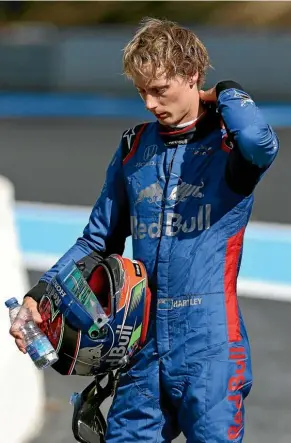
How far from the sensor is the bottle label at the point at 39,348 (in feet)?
11.8

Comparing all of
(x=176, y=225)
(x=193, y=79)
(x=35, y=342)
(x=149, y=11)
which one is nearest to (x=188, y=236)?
(x=176, y=225)

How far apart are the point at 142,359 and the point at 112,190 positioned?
0.68 meters

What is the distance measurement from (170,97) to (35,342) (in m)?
1.01

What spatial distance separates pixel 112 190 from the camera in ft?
12.9

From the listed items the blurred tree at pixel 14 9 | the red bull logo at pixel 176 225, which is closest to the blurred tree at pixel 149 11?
the blurred tree at pixel 14 9

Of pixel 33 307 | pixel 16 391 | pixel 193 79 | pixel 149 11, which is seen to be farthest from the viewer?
pixel 149 11

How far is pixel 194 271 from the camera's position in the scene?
11.9 ft

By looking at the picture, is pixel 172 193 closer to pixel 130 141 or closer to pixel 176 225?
pixel 176 225

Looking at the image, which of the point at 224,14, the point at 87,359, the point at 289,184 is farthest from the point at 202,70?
the point at 224,14

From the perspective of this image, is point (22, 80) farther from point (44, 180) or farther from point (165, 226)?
point (165, 226)

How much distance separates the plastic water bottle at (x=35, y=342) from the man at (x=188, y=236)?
35cm

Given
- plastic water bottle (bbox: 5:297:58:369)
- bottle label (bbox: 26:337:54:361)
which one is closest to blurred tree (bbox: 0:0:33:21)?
plastic water bottle (bbox: 5:297:58:369)

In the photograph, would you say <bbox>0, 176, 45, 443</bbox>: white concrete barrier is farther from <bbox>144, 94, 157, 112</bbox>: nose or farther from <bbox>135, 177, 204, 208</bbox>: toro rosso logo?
<bbox>144, 94, 157, 112</bbox>: nose

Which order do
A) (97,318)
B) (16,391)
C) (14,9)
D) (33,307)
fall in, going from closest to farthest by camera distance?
1. (97,318)
2. (33,307)
3. (16,391)
4. (14,9)
